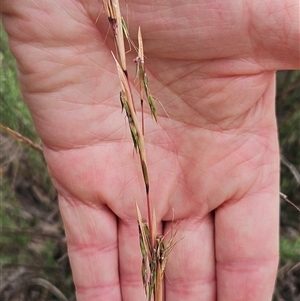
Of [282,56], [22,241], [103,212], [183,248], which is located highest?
[282,56]

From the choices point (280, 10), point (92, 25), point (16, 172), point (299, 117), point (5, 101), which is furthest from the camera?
point (16, 172)

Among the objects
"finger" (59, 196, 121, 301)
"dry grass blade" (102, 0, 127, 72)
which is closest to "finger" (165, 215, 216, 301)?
"finger" (59, 196, 121, 301)

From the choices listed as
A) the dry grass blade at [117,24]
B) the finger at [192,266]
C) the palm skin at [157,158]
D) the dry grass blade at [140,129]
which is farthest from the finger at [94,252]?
the dry grass blade at [117,24]

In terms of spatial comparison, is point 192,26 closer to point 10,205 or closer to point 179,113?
point 179,113

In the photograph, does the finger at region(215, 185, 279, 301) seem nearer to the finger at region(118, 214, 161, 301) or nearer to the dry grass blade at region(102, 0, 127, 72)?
the finger at region(118, 214, 161, 301)

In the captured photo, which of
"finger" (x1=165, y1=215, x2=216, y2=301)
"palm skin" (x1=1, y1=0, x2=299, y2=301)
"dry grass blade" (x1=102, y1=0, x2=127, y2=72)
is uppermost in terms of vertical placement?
"dry grass blade" (x1=102, y1=0, x2=127, y2=72)

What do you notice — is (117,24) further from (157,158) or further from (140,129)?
(157,158)

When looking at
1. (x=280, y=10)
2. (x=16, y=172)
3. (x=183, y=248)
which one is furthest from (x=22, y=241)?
(x=280, y=10)

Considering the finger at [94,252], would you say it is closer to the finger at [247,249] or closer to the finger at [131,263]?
the finger at [131,263]
